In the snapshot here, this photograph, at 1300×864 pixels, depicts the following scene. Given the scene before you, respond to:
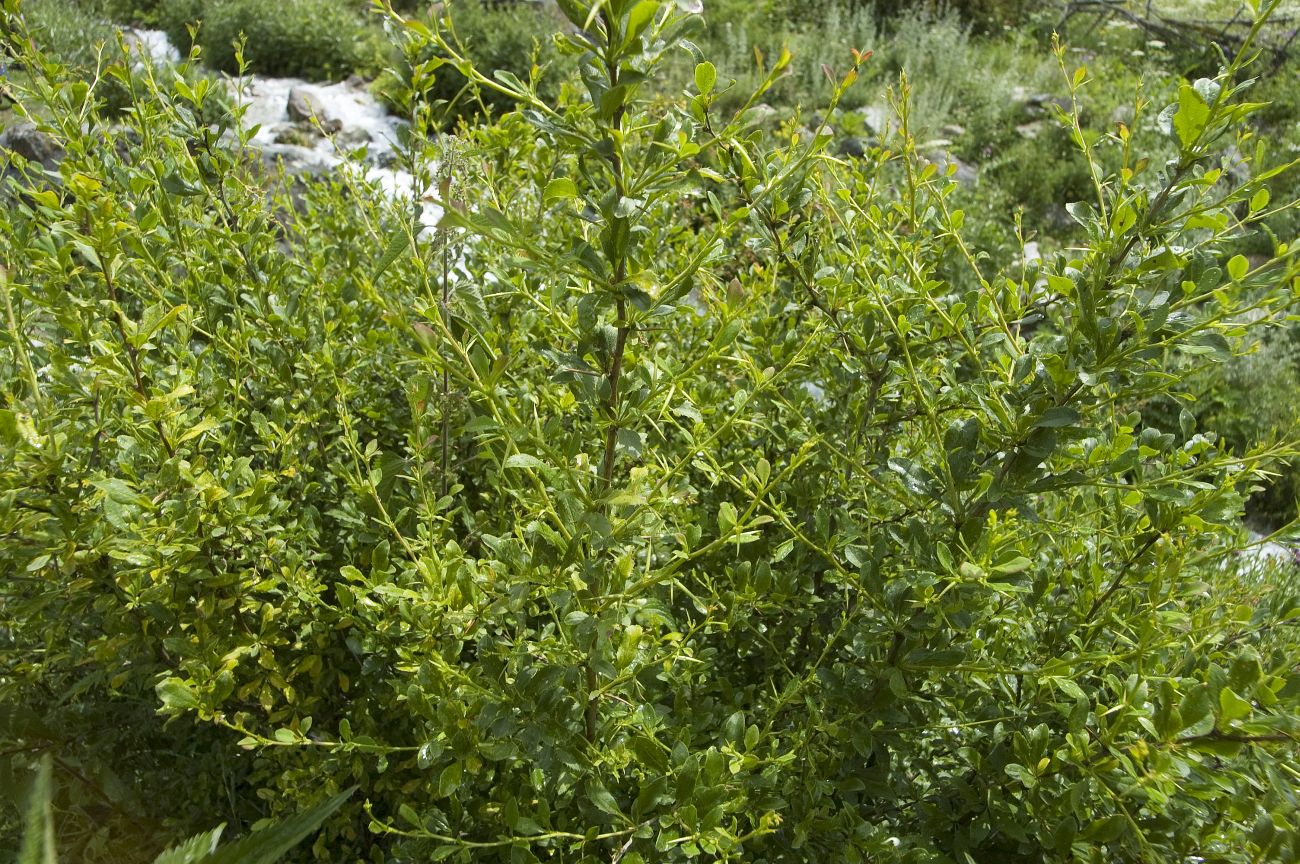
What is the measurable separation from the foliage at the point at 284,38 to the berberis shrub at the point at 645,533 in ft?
19.9

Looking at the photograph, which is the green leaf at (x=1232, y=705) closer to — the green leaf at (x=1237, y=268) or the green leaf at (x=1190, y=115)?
the green leaf at (x=1237, y=268)

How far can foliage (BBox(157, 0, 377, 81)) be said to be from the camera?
7016mm

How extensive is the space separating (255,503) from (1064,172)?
5.75 m

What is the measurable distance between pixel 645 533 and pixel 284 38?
7.35 m

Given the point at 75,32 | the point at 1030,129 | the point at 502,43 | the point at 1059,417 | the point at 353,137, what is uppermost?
the point at 1059,417

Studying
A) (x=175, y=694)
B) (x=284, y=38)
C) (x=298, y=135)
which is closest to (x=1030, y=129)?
(x=298, y=135)

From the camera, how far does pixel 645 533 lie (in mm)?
1171

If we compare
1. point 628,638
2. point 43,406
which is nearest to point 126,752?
point 43,406

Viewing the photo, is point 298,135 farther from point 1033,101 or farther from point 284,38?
point 1033,101

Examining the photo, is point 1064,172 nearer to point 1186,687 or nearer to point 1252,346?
point 1252,346

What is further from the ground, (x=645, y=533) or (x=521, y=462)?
(x=521, y=462)

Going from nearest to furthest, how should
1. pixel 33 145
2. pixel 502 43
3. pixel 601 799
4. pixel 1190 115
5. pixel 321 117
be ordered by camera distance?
pixel 1190 115 → pixel 601 799 → pixel 33 145 → pixel 321 117 → pixel 502 43

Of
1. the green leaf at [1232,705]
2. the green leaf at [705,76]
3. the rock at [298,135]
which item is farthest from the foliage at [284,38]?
the green leaf at [1232,705]

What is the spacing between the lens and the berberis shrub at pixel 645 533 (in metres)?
1.04
